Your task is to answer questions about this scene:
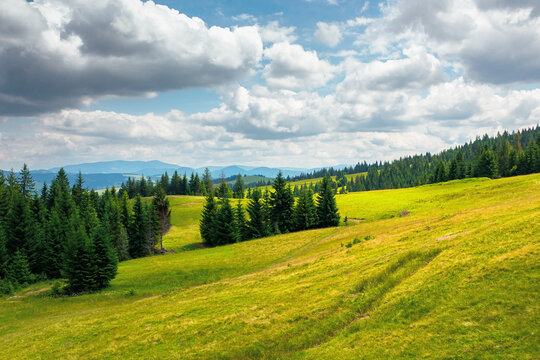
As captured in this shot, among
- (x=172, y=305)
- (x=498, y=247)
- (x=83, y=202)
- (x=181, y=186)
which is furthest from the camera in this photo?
(x=181, y=186)

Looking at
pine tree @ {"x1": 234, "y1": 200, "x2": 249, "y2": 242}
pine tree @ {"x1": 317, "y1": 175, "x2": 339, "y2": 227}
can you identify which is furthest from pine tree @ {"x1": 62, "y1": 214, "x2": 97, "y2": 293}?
pine tree @ {"x1": 317, "y1": 175, "x2": 339, "y2": 227}

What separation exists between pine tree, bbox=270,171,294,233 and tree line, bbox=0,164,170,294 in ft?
98.6

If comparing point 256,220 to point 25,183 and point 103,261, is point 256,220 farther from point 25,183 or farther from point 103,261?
point 25,183

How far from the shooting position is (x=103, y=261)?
1636 inches

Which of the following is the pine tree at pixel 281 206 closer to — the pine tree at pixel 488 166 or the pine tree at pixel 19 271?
the pine tree at pixel 19 271

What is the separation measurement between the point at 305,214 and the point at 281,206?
629 centimetres

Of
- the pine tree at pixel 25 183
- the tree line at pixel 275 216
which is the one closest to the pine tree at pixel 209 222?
the tree line at pixel 275 216

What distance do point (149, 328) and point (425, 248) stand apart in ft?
71.0

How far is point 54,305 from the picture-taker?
1399 inches

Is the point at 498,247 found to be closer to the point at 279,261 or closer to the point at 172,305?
the point at 172,305

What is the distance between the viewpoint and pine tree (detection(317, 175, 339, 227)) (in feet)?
224


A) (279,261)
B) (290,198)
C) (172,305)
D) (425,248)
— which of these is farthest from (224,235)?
(425,248)

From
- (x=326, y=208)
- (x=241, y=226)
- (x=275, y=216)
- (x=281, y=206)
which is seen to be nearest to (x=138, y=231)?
(x=241, y=226)

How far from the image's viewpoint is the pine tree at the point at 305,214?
69.0 metres
